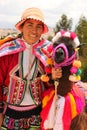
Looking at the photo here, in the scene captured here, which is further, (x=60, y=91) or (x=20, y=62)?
(x=20, y=62)

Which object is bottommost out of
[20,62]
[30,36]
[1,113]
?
[1,113]

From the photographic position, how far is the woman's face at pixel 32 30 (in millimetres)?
2775

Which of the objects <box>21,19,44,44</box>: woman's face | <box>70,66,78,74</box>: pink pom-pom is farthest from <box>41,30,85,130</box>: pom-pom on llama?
<box>21,19,44,44</box>: woman's face

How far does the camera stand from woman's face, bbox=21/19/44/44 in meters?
2.78

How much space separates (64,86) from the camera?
263 centimetres

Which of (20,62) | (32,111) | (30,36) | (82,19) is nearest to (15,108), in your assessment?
(32,111)

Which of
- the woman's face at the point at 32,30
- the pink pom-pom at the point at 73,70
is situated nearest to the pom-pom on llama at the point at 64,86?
the pink pom-pom at the point at 73,70

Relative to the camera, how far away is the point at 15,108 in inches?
112

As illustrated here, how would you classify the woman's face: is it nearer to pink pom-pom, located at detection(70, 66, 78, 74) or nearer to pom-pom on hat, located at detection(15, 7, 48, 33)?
pom-pom on hat, located at detection(15, 7, 48, 33)

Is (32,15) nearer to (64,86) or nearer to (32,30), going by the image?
(32,30)

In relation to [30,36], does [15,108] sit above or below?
below

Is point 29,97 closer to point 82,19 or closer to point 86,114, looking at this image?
point 86,114

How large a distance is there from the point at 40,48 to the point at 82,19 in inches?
905

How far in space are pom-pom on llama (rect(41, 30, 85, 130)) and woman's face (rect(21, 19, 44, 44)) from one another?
157mm
